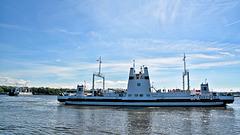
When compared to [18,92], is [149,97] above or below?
above

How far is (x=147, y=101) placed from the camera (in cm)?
4547

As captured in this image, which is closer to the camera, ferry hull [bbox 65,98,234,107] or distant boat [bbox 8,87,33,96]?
ferry hull [bbox 65,98,234,107]

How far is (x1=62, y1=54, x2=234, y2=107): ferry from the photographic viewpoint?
44.5 m

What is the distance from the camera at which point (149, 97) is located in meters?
46.1

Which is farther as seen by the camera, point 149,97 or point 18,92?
point 18,92

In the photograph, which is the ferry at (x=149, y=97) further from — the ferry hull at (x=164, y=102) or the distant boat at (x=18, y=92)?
the distant boat at (x=18, y=92)

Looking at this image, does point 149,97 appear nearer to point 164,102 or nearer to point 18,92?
point 164,102

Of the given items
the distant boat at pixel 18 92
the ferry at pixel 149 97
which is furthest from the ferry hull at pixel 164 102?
the distant boat at pixel 18 92

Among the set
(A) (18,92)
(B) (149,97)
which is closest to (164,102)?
(B) (149,97)

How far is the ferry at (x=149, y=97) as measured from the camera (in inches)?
1751

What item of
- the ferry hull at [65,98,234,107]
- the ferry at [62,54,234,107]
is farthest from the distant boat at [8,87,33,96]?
the ferry hull at [65,98,234,107]

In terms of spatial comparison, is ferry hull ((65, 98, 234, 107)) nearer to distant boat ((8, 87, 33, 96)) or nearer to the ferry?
the ferry

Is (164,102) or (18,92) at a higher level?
(164,102)

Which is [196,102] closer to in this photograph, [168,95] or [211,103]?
[211,103]
